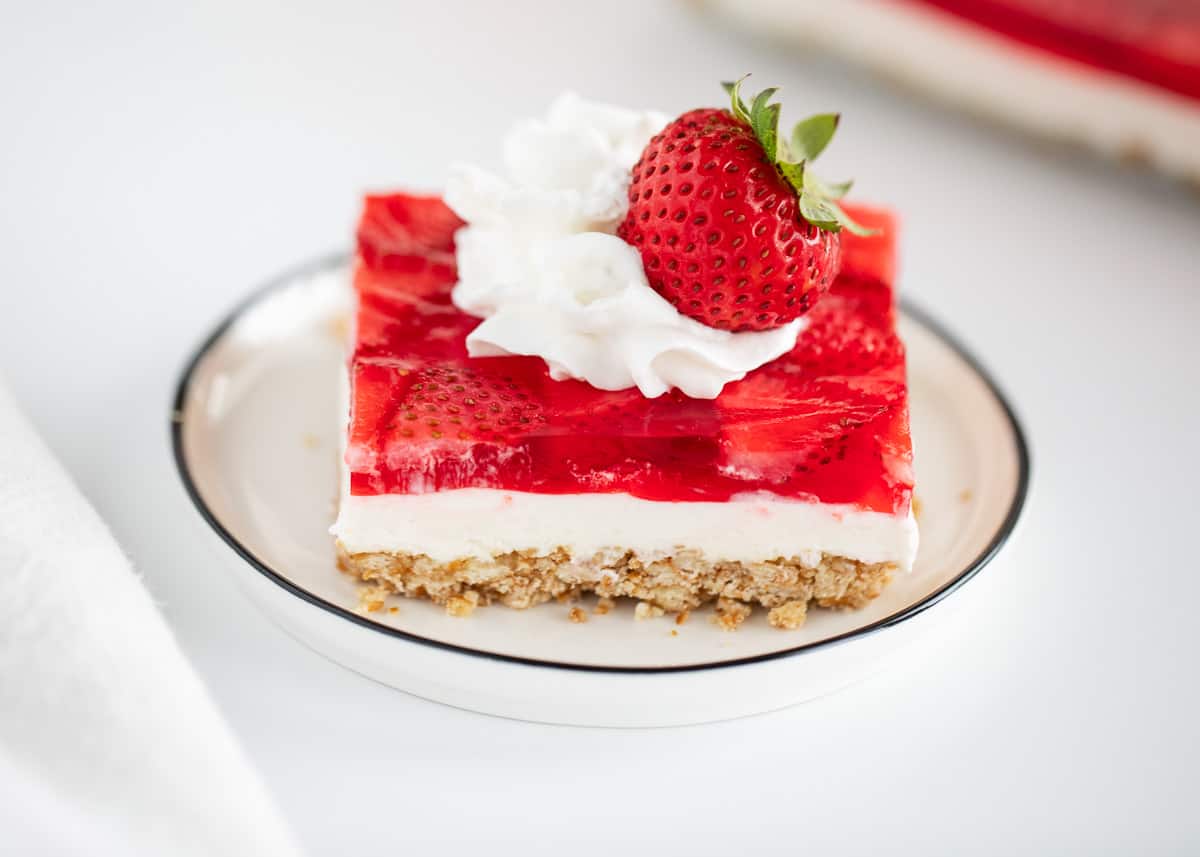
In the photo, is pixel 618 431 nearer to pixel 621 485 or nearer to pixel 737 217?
pixel 621 485

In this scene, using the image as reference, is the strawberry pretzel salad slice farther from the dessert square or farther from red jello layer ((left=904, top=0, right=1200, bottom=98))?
red jello layer ((left=904, top=0, right=1200, bottom=98))

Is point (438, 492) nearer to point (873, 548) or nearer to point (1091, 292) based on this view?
point (873, 548)

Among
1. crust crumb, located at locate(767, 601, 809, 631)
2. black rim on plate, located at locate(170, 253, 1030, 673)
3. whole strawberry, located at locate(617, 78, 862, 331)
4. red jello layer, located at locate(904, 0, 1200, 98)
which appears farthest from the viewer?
red jello layer, located at locate(904, 0, 1200, 98)

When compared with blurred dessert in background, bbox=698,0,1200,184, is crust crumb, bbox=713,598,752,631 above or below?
below

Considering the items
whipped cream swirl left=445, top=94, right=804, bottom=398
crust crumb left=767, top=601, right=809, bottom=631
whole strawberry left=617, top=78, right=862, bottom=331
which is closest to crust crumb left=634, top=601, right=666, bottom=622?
crust crumb left=767, top=601, right=809, bottom=631

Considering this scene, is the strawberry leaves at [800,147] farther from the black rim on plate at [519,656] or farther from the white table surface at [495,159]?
the white table surface at [495,159]

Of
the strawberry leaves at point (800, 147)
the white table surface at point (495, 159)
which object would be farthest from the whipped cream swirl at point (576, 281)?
→ the white table surface at point (495, 159)

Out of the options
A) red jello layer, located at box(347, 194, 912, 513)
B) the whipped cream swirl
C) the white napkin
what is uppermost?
the whipped cream swirl
